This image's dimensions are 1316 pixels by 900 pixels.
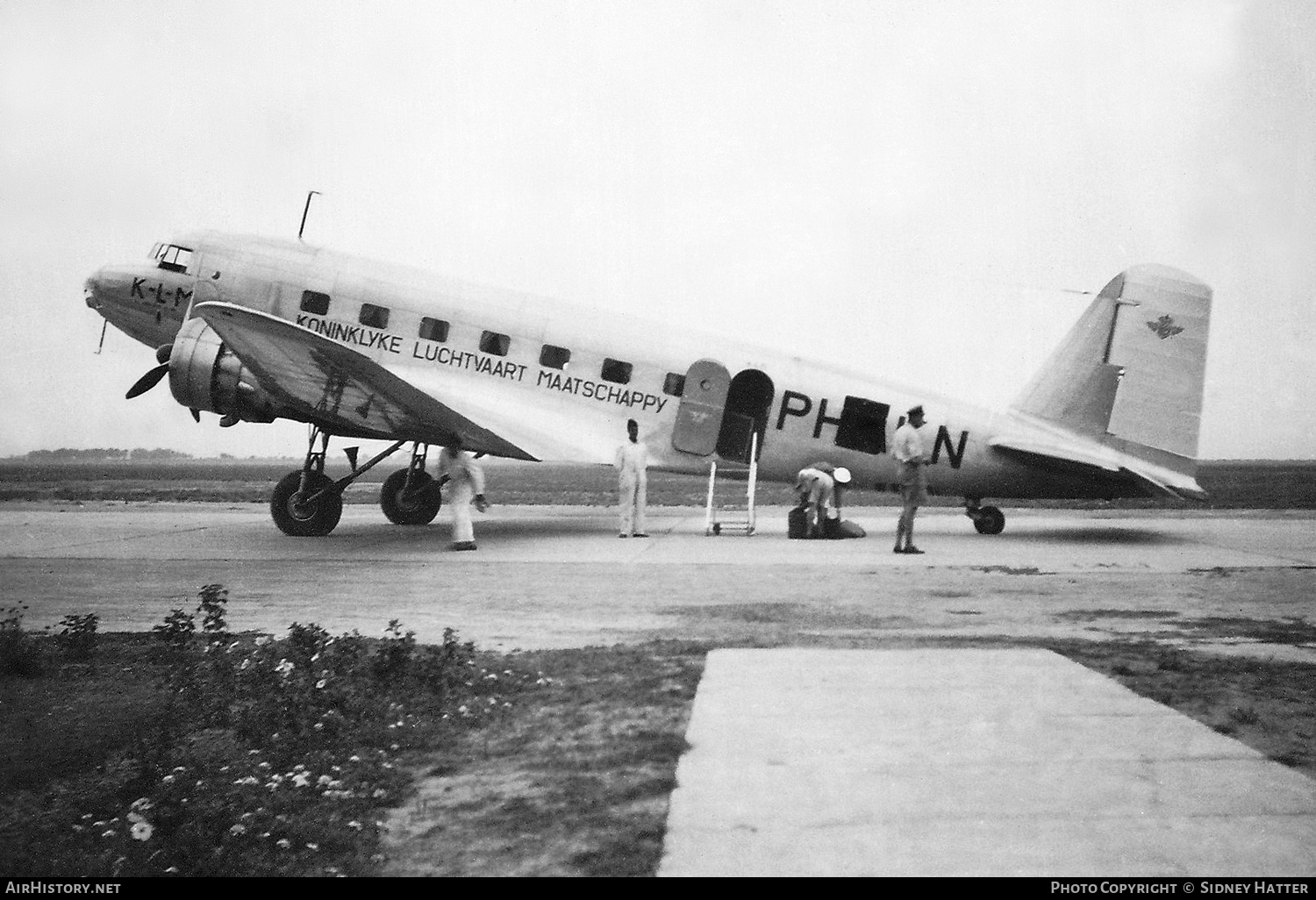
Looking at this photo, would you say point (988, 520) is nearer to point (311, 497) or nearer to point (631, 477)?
point (631, 477)

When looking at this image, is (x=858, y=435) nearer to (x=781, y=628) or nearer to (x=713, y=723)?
(x=781, y=628)

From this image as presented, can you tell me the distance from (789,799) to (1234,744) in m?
2.03

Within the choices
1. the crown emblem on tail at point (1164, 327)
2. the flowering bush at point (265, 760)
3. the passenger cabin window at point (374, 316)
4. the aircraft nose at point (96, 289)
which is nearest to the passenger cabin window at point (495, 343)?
the passenger cabin window at point (374, 316)

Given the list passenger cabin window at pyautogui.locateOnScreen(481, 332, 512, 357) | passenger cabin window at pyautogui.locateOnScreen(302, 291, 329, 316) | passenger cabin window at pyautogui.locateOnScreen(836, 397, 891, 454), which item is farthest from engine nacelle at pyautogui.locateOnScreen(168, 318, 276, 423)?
passenger cabin window at pyautogui.locateOnScreen(836, 397, 891, 454)

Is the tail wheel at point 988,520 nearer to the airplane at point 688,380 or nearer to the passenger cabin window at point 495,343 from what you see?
the airplane at point 688,380

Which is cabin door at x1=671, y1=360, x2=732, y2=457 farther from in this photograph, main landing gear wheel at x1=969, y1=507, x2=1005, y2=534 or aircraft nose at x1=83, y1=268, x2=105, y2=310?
aircraft nose at x1=83, y1=268, x2=105, y2=310

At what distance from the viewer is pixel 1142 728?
412 centimetres

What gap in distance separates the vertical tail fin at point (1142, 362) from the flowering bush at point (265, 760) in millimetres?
12193

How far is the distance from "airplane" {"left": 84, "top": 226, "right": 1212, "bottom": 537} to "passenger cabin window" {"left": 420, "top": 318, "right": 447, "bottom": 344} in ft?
0.07

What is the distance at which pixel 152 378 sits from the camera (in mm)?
14492

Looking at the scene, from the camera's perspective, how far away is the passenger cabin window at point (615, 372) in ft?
48.9

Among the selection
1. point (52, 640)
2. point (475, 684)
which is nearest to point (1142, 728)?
point (475, 684)

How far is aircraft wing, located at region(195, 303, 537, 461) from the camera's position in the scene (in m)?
10.8

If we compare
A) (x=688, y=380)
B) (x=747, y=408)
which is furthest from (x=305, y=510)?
(x=747, y=408)
